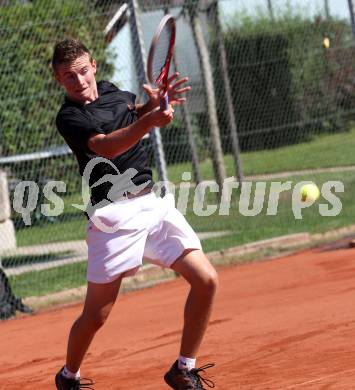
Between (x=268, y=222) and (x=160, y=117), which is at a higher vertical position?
(x=160, y=117)

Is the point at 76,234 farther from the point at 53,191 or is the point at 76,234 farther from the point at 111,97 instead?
the point at 111,97

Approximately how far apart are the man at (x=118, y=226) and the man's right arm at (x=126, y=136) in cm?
13

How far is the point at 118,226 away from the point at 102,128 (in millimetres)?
506

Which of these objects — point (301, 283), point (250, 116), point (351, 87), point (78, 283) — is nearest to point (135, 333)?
point (301, 283)

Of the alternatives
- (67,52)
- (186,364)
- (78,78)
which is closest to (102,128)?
(78,78)

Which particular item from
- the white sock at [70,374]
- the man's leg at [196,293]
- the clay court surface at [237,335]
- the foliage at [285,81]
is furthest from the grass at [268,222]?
the man's leg at [196,293]

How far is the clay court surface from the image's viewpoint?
5.76 meters

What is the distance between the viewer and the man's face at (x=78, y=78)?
200 inches

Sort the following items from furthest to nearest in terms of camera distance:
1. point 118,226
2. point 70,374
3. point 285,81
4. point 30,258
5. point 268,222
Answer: point 285,81, point 268,222, point 30,258, point 70,374, point 118,226

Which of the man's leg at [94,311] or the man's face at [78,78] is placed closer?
the man's face at [78,78]

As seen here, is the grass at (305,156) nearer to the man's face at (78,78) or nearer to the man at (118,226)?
the man at (118,226)

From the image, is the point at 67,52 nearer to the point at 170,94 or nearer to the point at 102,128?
the point at 102,128

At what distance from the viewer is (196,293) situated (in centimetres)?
523

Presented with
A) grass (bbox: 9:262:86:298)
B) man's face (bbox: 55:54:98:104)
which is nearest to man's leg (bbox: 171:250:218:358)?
man's face (bbox: 55:54:98:104)
